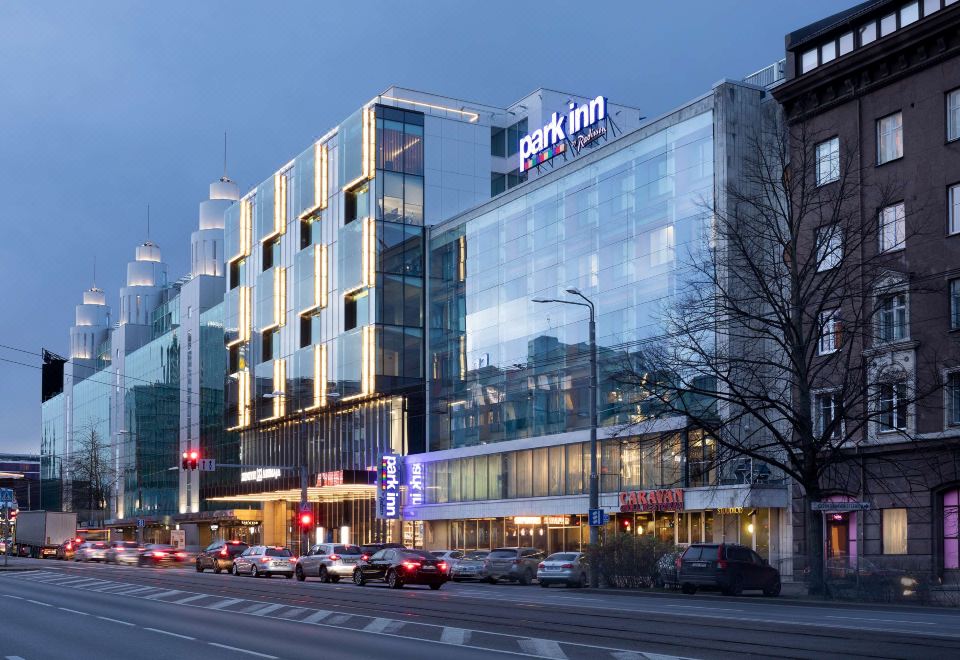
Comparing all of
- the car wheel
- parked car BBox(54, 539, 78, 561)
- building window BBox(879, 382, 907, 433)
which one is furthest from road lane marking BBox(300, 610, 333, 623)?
parked car BBox(54, 539, 78, 561)

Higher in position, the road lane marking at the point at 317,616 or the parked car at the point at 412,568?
the road lane marking at the point at 317,616

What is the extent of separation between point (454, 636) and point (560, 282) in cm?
4069

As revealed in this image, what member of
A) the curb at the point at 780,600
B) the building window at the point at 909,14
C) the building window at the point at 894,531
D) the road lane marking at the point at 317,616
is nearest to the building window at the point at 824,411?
the building window at the point at 894,531

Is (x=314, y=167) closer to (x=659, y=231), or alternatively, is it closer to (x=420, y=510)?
(x=420, y=510)

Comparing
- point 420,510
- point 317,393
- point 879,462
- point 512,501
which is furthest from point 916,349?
point 317,393

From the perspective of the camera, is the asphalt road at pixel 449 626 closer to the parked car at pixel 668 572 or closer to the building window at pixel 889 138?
the parked car at pixel 668 572

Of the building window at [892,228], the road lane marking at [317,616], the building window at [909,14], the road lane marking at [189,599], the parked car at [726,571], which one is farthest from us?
the building window at [892,228]

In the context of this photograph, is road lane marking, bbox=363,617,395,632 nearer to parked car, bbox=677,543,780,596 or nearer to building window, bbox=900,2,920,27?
parked car, bbox=677,543,780,596

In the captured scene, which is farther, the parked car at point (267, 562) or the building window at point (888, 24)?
the parked car at point (267, 562)

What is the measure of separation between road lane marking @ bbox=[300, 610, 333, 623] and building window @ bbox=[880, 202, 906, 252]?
78.0ft

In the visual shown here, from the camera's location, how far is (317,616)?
2645 cm

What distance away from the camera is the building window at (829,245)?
125ft

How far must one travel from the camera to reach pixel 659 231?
2120 inches

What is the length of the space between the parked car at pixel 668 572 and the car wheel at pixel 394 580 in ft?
28.5
